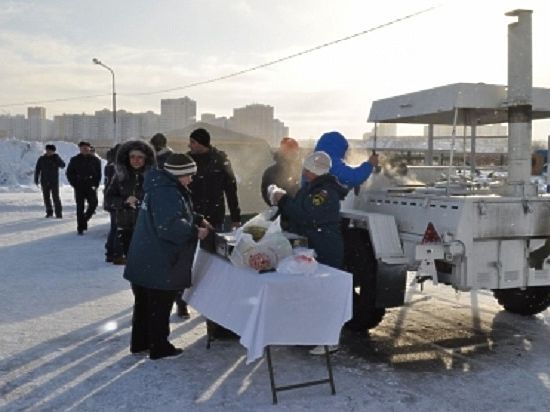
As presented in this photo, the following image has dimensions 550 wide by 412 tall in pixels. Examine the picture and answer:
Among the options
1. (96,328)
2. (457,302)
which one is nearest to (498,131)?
(457,302)

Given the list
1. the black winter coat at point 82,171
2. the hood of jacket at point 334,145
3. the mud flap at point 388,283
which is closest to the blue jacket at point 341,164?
the hood of jacket at point 334,145

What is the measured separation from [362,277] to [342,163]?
107 centimetres

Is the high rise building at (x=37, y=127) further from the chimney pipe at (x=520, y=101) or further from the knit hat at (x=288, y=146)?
the chimney pipe at (x=520, y=101)

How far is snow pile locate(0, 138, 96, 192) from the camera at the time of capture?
27047 mm

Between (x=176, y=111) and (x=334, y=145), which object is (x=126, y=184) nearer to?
(x=334, y=145)

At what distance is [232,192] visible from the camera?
6539 mm

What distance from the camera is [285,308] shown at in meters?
4.12

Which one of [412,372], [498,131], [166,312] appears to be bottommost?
[412,372]

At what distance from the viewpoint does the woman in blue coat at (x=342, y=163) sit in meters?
5.61

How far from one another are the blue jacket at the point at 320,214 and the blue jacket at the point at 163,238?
86cm

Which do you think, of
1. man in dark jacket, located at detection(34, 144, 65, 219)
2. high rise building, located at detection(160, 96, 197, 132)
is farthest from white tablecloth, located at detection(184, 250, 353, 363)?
high rise building, located at detection(160, 96, 197, 132)

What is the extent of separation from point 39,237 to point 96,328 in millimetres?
6836

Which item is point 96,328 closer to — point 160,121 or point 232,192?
point 232,192

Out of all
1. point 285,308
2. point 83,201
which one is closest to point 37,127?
point 83,201
